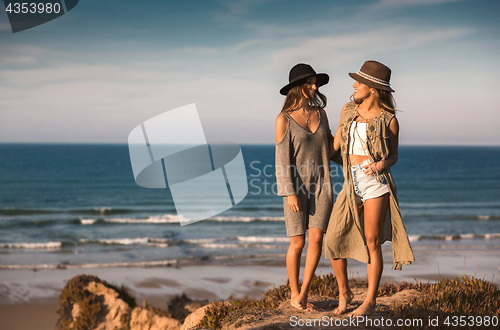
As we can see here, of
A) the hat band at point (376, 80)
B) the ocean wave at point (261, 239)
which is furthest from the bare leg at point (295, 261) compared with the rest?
the ocean wave at point (261, 239)

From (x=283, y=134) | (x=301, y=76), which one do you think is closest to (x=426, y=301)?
(x=283, y=134)

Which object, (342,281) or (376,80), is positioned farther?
(342,281)

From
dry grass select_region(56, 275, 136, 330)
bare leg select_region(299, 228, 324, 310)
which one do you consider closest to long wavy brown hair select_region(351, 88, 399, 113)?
bare leg select_region(299, 228, 324, 310)

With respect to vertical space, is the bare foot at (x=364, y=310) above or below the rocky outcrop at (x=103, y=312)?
above

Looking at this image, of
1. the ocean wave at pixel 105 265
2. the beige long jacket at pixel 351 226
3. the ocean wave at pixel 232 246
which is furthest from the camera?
the ocean wave at pixel 232 246

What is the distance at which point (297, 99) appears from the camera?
3.74m

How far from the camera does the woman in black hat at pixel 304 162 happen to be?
142 inches

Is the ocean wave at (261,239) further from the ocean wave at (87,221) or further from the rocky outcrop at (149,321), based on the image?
the rocky outcrop at (149,321)

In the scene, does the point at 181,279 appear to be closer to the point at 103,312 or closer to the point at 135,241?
the point at 103,312

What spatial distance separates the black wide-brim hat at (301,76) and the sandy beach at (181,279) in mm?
6193

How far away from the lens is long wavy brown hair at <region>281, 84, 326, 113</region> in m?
3.73

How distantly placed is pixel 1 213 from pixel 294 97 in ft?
84.8

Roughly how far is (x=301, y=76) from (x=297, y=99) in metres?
0.24

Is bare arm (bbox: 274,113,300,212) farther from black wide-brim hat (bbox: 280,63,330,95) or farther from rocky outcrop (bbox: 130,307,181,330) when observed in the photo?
rocky outcrop (bbox: 130,307,181,330)
